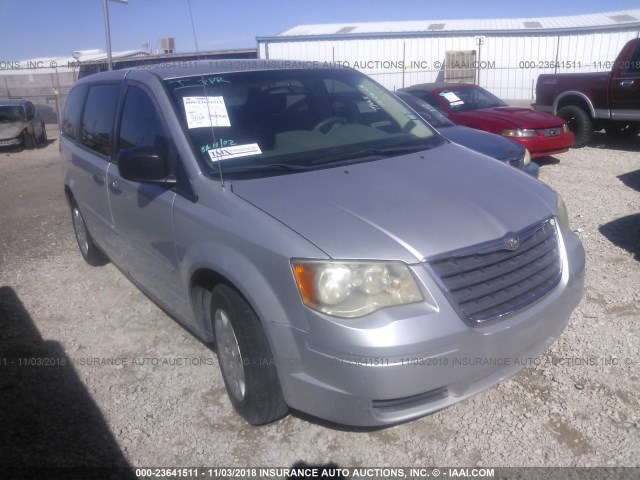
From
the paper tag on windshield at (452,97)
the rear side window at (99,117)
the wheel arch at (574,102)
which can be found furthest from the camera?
the wheel arch at (574,102)

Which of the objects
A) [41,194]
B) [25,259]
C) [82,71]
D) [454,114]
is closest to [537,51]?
[454,114]

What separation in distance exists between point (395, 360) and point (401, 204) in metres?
0.79

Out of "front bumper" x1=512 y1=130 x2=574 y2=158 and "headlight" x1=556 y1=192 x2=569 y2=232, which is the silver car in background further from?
"headlight" x1=556 y1=192 x2=569 y2=232

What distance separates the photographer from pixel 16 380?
357 centimetres

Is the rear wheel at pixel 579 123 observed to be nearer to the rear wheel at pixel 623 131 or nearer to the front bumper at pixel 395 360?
the rear wheel at pixel 623 131

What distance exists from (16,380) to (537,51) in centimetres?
2626

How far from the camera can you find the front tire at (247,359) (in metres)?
2.63

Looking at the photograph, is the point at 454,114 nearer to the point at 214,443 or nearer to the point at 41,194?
the point at 41,194

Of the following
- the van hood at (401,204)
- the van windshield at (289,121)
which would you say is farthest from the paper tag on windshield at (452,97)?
the van hood at (401,204)

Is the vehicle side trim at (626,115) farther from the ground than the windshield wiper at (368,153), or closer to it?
closer to it

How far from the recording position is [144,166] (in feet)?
9.91

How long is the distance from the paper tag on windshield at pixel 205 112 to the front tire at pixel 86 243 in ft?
8.11

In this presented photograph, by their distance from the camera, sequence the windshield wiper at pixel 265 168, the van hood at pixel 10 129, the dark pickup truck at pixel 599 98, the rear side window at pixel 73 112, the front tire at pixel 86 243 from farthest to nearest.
→ the van hood at pixel 10 129 → the dark pickup truck at pixel 599 98 → the front tire at pixel 86 243 → the rear side window at pixel 73 112 → the windshield wiper at pixel 265 168

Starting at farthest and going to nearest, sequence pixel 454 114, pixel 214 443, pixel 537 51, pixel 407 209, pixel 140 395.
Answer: pixel 537 51, pixel 454 114, pixel 140 395, pixel 214 443, pixel 407 209
